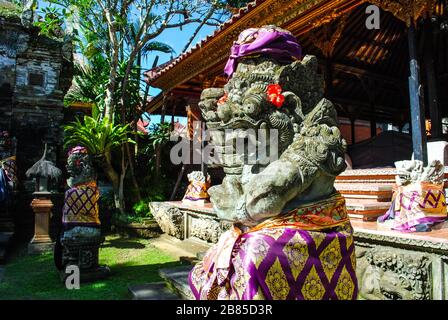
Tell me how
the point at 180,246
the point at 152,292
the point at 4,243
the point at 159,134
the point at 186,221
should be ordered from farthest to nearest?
the point at 159,134, the point at 186,221, the point at 180,246, the point at 4,243, the point at 152,292

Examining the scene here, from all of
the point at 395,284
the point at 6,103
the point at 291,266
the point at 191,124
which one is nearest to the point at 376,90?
the point at 191,124

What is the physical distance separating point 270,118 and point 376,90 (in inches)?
392

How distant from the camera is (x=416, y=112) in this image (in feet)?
14.7

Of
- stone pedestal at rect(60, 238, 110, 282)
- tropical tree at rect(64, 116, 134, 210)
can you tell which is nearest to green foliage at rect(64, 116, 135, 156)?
tropical tree at rect(64, 116, 134, 210)

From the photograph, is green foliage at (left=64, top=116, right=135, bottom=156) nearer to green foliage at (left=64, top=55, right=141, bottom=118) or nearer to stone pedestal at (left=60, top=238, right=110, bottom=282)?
green foliage at (left=64, top=55, right=141, bottom=118)

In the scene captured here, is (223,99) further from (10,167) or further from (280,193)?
(10,167)

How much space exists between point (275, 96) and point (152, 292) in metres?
1.84

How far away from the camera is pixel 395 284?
3.14m

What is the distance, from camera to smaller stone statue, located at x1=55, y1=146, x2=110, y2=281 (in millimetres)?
5023

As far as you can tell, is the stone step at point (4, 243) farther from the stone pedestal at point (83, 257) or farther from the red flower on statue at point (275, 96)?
the red flower on statue at point (275, 96)

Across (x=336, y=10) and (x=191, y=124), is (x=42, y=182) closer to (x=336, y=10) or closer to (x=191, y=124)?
(x=191, y=124)

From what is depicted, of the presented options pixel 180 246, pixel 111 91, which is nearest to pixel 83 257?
pixel 180 246

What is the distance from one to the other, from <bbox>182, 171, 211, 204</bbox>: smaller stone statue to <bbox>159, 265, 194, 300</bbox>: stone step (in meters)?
4.51

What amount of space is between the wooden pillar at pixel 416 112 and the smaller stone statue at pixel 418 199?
0.77 meters
